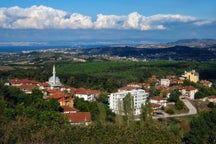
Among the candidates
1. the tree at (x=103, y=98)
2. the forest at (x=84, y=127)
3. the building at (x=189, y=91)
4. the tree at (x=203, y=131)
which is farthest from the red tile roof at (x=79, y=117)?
the building at (x=189, y=91)

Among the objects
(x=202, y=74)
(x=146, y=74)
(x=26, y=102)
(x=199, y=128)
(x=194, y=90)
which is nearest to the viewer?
(x=199, y=128)

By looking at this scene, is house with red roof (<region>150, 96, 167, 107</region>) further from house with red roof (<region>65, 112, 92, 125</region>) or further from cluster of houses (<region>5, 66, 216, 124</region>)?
house with red roof (<region>65, 112, 92, 125</region>)

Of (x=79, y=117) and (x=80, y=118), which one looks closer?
(x=80, y=118)

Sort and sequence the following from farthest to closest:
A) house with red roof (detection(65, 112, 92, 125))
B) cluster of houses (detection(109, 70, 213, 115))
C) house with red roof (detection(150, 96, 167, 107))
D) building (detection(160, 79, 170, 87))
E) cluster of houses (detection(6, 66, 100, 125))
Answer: building (detection(160, 79, 170, 87)) < house with red roof (detection(150, 96, 167, 107)) < cluster of houses (detection(109, 70, 213, 115)) < cluster of houses (detection(6, 66, 100, 125)) < house with red roof (detection(65, 112, 92, 125))

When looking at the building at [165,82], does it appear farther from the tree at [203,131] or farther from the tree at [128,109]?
the tree at [203,131]

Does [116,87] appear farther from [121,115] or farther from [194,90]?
[121,115]

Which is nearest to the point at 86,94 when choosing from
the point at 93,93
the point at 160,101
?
the point at 93,93

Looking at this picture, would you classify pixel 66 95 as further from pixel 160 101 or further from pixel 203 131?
pixel 203 131

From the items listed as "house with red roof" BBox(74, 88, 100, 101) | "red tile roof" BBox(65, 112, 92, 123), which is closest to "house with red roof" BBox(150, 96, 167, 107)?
"house with red roof" BBox(74, 88, 100, 101)

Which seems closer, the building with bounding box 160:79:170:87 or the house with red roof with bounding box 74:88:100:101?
the house with red roof with bounding box 74:88:100:101

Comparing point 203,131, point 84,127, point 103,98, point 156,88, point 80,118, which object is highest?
point 84,127

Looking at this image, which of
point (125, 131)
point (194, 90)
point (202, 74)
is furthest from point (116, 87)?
point (125, 131)
